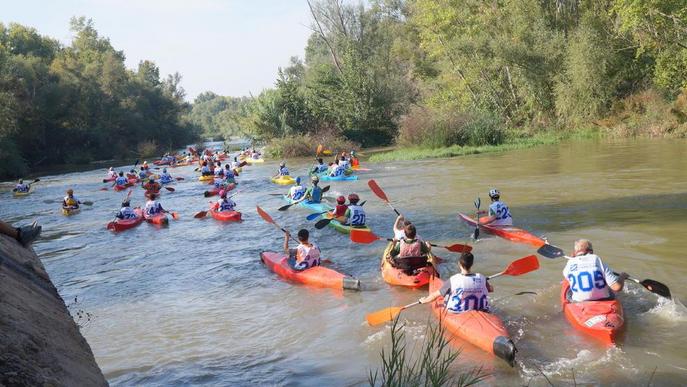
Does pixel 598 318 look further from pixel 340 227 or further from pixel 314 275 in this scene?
pixel 340 227

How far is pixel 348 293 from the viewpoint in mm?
9133

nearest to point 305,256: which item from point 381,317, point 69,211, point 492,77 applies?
point 381,317

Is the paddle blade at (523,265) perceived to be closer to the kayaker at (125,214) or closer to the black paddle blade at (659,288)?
the black paddle blade at (659,288)

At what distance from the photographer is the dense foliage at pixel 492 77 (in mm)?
30656

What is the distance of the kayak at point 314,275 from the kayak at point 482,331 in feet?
7.53

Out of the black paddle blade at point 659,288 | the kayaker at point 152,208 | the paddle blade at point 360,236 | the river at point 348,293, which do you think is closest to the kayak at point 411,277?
the river at point 348,293

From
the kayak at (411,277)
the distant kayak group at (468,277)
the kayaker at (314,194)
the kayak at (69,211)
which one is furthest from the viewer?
the kayak at (69,211)

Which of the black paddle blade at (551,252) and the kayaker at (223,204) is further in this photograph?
the kayaker at (223,204)

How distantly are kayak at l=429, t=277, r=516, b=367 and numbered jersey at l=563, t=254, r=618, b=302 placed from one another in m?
1.12

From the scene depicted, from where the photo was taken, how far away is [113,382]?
666 centimetres

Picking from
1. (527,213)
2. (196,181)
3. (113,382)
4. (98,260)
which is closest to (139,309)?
(113,382)

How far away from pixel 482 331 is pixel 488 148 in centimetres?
2451

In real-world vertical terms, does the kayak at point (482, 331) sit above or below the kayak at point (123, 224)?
below

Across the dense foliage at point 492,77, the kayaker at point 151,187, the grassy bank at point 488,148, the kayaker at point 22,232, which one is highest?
the dense foliage at point 492,77
